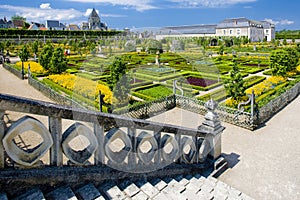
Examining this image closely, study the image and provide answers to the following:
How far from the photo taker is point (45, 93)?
1598cm

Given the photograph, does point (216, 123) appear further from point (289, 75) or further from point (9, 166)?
point (289, 75)

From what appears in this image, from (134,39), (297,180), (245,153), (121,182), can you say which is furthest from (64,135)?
(134,39)

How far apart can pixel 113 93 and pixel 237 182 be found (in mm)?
7885

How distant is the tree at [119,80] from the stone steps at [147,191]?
790cm

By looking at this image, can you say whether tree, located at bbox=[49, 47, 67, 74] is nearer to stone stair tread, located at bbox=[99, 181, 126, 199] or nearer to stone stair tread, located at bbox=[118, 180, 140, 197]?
stone stair tread, located at bbox=[118, 180, 140, 197]

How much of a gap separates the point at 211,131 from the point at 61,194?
4.60m

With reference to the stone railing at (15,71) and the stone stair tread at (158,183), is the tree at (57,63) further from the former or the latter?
the stone stair tread at (158,183)

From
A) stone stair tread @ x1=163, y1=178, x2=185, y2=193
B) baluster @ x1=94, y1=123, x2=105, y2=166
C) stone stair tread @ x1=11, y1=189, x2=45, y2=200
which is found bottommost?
stone stair tread @ x1=163, y1=178, x2=185, y2=193

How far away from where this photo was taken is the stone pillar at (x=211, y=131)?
21.1 ft

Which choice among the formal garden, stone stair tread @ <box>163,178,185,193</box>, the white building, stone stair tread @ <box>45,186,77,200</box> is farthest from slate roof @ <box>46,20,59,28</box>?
stone stair tread @ <box>45,186,77,200</box>

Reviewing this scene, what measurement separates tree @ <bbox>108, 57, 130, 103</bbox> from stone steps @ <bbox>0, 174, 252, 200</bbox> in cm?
790

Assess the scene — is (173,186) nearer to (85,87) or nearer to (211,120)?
(211,120)

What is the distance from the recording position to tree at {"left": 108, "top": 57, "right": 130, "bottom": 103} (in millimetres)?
12859

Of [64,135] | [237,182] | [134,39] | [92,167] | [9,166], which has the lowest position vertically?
[237,182]
